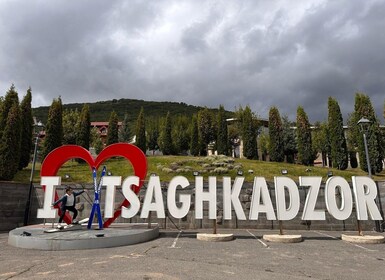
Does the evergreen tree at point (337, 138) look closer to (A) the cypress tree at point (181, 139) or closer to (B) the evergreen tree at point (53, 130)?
(A) the cypress tree at point (181, 139)

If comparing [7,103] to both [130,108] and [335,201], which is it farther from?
[130,108]

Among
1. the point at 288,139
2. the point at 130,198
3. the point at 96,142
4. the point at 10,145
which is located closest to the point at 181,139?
the point at 96,142

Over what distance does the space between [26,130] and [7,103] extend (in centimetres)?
441

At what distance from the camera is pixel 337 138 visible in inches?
1390

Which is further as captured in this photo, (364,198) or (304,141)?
(304,141)

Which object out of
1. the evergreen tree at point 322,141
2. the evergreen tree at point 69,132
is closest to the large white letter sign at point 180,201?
the evergreen tree at point 69,132

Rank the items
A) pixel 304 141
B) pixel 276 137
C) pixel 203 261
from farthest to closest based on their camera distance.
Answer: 1. pixel 276 137
2. pixel 304 141
3. pixel 203 261

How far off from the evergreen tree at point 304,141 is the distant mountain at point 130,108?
82.8m

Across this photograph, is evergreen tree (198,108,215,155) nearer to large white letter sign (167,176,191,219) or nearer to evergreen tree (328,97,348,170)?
evergreen tree (328,97,348,170)

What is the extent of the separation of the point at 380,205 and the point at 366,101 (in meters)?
18.5

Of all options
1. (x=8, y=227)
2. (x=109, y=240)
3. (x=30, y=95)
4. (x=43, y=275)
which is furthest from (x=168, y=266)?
(x=30, y=95)

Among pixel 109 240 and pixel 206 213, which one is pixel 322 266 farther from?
pixel 206 213

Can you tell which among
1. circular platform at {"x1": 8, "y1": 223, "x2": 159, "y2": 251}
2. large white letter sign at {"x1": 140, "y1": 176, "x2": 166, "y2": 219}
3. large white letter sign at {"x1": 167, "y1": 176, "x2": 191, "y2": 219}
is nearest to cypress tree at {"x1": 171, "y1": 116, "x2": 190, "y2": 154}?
large white letter sign at {"x1": 167, "y1": 176, "x2": 191, "y2": 219}

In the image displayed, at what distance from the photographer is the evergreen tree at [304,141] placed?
38875mm
